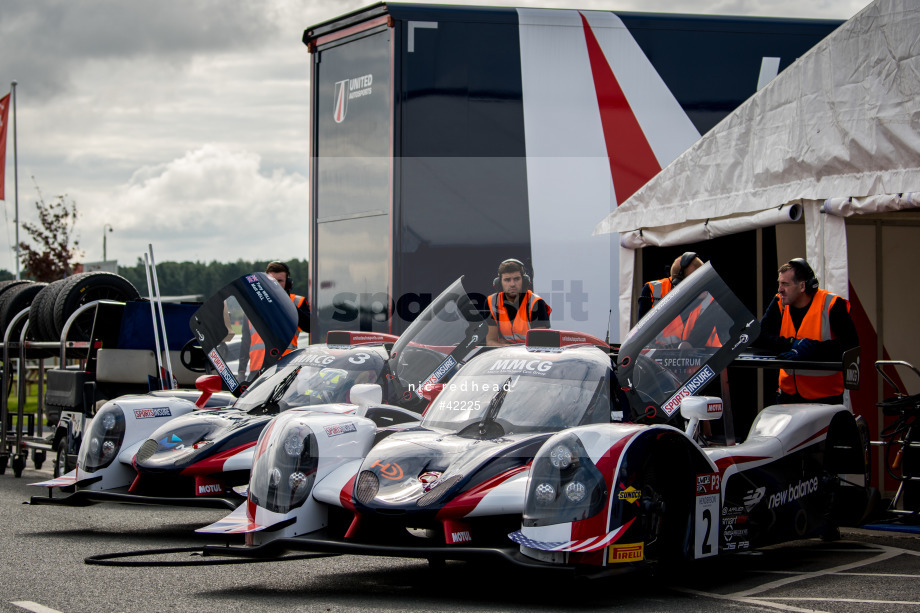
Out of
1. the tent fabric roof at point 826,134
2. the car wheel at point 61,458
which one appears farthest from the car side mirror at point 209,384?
the tent fabric roof at point 826,134

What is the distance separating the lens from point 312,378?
8.65 m

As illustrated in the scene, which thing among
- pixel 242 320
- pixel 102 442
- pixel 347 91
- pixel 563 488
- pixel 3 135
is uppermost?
pixel 3 135

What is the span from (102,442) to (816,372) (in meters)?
4.98

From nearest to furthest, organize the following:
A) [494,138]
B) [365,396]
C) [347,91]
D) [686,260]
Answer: [365,396], [686,260], [494,138], [347,91]

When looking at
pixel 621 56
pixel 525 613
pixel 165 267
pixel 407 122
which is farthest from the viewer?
pixel 165 267

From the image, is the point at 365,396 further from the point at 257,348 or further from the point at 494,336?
the point at 257,348

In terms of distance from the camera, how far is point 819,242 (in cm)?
856

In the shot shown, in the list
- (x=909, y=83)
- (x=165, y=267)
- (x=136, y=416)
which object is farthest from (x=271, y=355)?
(x=165, y=267)

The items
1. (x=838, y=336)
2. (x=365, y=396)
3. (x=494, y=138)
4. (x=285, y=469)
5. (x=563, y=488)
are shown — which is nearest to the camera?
(x=563, y=488)

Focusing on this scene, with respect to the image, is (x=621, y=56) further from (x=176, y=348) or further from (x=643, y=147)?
(x=176, y=348)

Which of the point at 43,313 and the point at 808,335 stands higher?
the point at 43,313

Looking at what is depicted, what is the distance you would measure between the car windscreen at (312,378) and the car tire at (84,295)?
14.9ft

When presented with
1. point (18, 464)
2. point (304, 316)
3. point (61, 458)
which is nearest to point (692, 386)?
point (304, 316)

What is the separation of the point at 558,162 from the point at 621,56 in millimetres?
1405
